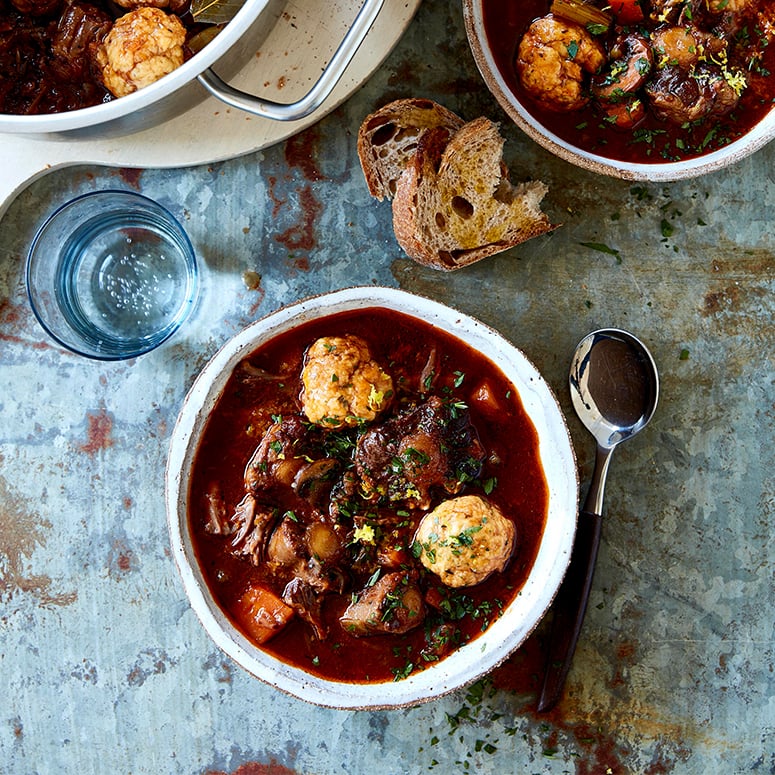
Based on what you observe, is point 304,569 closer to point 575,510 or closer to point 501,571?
point 501,571

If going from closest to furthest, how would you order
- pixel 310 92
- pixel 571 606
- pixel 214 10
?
pixel 310 92, pixel 214 10, pixel 571 606

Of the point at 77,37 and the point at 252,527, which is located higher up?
the point at 77,37

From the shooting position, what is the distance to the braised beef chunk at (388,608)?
9.29 feet

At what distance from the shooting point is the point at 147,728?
3.38 meters

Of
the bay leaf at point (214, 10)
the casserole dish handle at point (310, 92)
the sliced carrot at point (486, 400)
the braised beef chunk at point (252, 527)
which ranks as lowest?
the braised beef chunk at point (252, 527)

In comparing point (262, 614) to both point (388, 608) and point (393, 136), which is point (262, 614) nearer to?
point (388, 608)

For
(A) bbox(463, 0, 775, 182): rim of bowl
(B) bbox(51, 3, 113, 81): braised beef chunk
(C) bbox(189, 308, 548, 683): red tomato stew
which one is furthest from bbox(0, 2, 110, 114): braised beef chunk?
(A) bbox(463, 0, 775, 182): rim of bowl

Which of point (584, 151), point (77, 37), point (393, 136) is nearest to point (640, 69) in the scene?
point (584, 151)

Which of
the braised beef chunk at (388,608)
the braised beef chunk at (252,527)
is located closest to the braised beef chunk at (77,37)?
the braised beef chunk at (252,527)

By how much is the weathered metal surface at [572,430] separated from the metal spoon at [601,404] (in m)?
0.09

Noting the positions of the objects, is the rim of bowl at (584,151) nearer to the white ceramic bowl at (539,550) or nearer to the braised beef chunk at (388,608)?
the white ceramic bowl at (539,550)

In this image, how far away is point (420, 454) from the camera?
285cm

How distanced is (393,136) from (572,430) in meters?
1.33

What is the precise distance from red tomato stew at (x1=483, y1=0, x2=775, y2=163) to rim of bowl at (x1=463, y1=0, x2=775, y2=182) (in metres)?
0.04
